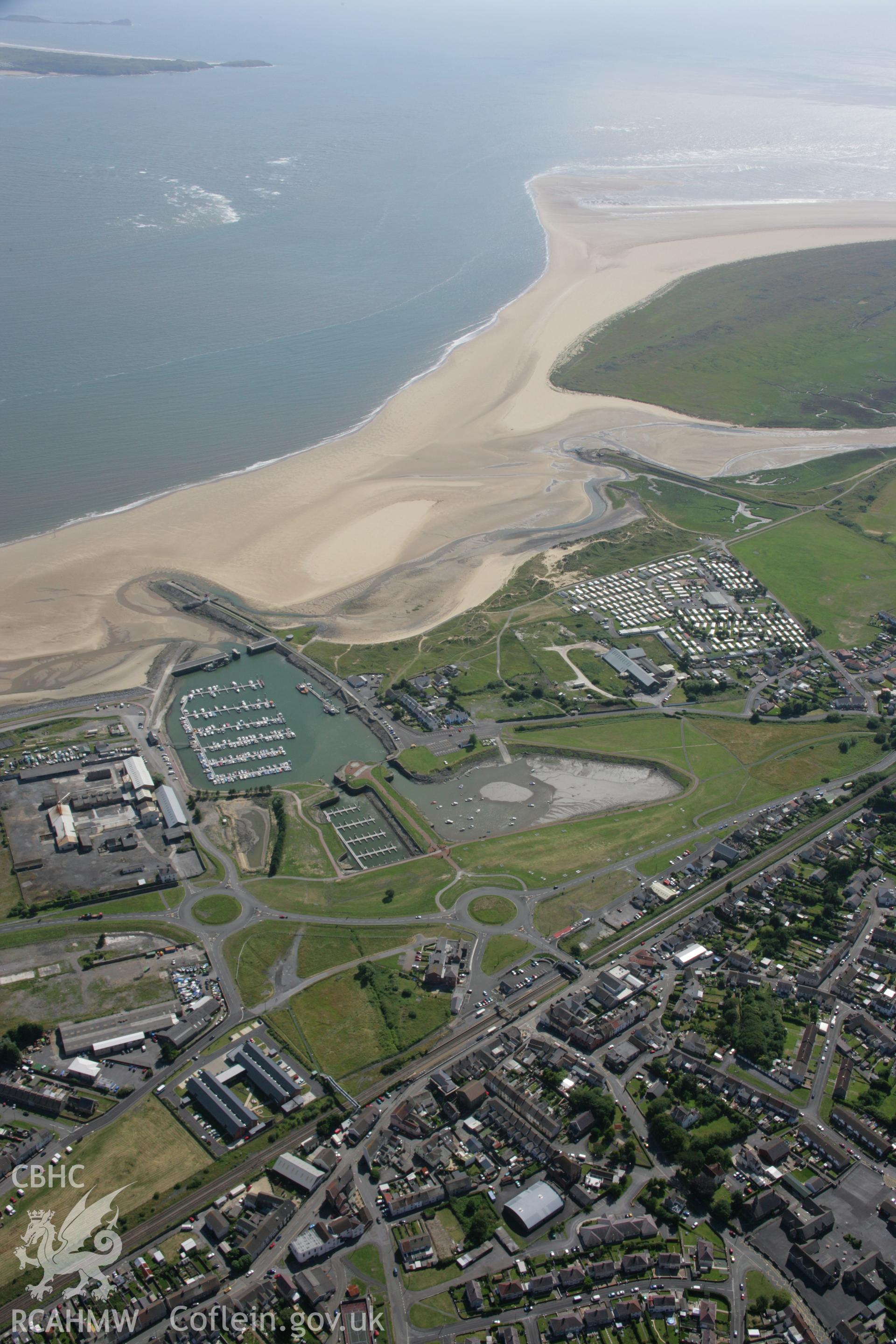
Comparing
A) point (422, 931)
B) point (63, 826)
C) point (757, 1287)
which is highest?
point (63, 826)

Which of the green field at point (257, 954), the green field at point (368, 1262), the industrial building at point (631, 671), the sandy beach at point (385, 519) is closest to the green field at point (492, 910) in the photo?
the green field at point (257, 954)

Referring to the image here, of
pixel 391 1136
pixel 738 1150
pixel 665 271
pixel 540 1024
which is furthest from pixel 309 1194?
pixel 665 271

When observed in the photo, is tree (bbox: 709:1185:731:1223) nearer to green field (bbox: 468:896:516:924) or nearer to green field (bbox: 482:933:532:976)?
green field (bbox: 482:933:532:976)

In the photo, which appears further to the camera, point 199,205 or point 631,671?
point 199,205

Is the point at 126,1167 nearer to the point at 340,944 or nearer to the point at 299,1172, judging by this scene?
the point at 299,1172

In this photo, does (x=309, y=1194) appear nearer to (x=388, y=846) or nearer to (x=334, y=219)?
(x=388, y=846)

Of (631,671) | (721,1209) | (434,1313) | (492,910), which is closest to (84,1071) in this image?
(434,1313)

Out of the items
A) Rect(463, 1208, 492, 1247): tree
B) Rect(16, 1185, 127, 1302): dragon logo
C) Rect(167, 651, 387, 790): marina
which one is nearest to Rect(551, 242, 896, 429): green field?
Rect(167, 651, 387, 790): marina
